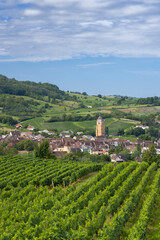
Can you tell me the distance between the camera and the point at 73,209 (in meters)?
22.3

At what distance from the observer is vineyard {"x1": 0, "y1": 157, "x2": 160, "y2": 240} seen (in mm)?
17798

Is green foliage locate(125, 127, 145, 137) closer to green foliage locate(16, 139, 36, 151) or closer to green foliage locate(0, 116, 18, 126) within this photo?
green foliage locate(0, 116, 18, 126)

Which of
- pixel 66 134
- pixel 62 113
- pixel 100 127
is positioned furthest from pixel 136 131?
pixel 62 113

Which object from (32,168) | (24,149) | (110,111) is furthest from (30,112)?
(32,168)

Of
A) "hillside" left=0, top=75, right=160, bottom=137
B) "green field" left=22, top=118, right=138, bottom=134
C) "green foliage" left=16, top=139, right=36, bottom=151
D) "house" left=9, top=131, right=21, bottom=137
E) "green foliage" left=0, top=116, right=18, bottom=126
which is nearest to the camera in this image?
"green foliage" left=16, top=139, right=36, bottom=151

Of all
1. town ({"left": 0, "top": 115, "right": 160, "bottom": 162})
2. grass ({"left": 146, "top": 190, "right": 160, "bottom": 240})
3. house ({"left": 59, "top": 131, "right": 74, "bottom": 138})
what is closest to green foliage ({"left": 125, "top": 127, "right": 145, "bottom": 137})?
town ({"left": 0, "top": 115, "right": 160, "bottom": 162})

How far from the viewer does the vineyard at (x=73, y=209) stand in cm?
1780

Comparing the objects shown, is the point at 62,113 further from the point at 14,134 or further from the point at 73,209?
the point at 73,209

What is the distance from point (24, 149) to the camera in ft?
266

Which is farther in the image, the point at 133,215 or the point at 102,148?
the point at 102,148

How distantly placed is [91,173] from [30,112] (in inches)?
4272

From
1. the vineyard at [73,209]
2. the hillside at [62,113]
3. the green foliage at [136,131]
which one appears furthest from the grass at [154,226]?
the hillside at [62,113]

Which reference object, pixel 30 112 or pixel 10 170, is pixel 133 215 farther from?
pixel 30 112

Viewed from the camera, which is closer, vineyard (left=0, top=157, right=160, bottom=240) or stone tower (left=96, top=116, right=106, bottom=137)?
vineyard (left=0, top=157, right=160, bottom=240)
